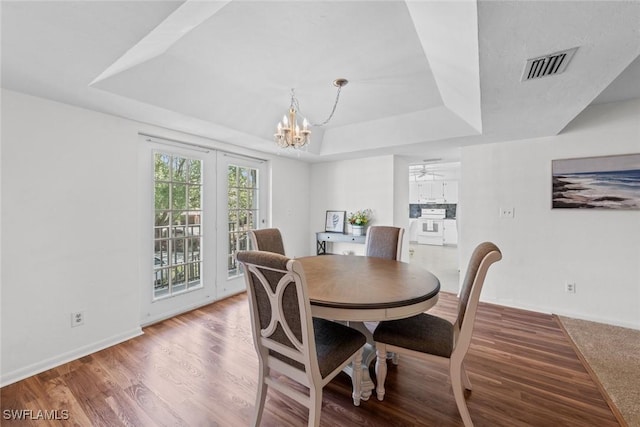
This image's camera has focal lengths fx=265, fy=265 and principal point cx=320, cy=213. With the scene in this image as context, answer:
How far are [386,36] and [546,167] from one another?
2.69 m

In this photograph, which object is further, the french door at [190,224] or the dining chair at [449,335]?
A: the french door at [190,224]

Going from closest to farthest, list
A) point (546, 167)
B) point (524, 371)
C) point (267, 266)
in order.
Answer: point (267, 266), point (524, 371), point (546, 167)

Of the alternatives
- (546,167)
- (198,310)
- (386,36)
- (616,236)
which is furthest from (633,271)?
(198,310)

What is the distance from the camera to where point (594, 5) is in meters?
1.09

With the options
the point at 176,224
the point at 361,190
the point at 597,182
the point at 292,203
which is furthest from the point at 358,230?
the point at 597,182

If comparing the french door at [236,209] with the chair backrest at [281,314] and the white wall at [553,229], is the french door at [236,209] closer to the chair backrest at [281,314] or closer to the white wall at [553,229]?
the chair backrest at [281,314]

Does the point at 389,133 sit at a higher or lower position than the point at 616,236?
higher

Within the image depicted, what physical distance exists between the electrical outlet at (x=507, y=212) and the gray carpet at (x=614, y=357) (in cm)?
125

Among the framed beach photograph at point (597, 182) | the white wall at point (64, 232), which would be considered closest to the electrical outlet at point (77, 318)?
the white wall at point (64, 232)

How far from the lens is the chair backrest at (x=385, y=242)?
8.86 ft

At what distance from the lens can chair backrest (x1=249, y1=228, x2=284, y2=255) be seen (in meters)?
2.60

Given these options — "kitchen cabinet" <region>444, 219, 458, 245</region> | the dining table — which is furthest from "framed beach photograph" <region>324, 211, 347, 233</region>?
"kitchen cabinet" <region>444, 219, 458, 245</region>

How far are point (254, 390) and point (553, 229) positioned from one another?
3610 millimetres

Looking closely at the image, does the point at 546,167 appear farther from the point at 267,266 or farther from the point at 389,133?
the point at 267,266
